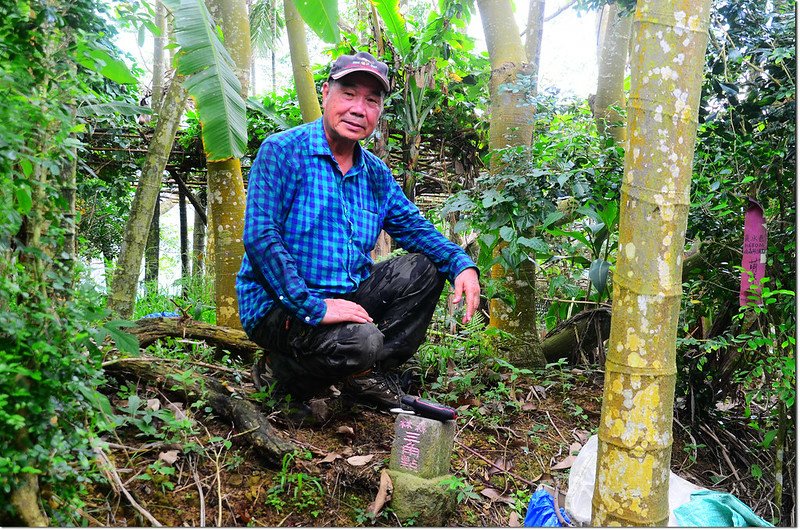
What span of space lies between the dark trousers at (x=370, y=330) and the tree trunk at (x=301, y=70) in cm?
223

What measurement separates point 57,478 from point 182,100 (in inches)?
114

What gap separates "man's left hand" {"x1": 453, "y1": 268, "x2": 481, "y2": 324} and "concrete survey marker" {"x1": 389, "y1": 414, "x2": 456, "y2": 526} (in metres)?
0.60

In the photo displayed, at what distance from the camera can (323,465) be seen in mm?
2717

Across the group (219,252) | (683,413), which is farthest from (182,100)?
(683,413)

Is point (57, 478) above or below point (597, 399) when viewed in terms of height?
above

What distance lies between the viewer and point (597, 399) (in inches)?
151

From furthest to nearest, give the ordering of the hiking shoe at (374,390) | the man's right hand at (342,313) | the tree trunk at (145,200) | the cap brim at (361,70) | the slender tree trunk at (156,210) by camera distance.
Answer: the slender tree trunk at (156,210)
the tree trunk at (145,200)
the hiking shoe at (374,390)
the cap brim at (361,70)
the man's right hand at (342,313)

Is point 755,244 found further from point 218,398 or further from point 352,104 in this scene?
point 218,398

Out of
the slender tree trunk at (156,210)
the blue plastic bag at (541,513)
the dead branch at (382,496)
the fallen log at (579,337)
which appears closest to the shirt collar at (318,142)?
the dead branch at (382,496)

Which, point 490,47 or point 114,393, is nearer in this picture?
point 114,393

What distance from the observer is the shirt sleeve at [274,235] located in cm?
269

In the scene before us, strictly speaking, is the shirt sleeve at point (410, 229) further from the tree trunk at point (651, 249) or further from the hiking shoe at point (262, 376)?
the tree trunk at point (651, 249)

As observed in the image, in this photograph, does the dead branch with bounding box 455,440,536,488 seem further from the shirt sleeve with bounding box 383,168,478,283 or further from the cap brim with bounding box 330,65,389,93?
the cap brim with bounding box 330,65,389,93

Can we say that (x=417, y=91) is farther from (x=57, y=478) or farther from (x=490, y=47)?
(x=57, y=478)
